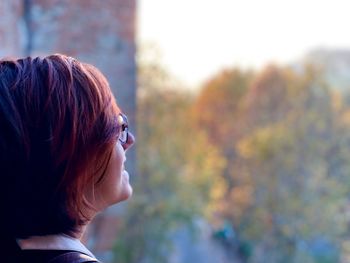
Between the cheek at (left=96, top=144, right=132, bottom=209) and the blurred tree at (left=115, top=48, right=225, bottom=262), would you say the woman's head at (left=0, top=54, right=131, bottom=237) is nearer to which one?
the cheek at (left=96, top=144, right=132, bottom=209)

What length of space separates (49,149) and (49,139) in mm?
15

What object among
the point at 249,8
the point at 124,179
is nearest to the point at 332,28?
the point at 249,8

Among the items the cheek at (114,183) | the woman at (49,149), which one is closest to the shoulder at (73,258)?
the woman at (49,149)

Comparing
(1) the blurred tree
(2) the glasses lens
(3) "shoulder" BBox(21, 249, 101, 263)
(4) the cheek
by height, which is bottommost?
(1) the blurred tree

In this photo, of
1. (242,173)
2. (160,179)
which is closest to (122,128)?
(160,179)

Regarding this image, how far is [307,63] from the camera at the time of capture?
7.14m

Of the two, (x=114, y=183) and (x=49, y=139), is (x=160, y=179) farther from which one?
(x=49, y=139)

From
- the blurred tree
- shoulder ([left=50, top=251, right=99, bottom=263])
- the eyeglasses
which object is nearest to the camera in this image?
shoulder ([left=50, top=251, right=99, bottom=263])

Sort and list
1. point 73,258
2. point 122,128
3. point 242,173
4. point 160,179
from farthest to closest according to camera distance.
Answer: point 242,173 → point 160,179 → point 122,128 → point 73,258

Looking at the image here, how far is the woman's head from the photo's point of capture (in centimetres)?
85

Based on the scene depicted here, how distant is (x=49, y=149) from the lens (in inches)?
33.6

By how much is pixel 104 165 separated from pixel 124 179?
3.5 inches

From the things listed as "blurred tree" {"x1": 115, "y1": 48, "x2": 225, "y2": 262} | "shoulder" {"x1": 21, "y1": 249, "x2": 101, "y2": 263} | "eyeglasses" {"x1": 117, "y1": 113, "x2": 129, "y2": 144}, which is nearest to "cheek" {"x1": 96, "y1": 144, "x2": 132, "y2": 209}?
"eyeglasses" {"x1": 117, "y1": 113, "x2": 129, "y2": 144}

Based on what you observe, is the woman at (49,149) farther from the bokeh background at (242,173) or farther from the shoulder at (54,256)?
the bokeh background at (242,173)
